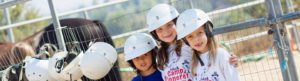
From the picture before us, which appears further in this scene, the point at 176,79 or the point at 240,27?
the point at 240,27

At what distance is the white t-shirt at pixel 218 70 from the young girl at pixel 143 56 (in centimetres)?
51

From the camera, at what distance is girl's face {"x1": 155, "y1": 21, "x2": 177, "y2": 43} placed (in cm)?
411

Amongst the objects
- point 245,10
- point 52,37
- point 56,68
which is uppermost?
point 56,68

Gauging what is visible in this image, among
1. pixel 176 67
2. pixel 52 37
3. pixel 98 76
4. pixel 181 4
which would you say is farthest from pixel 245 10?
pixel 176 67

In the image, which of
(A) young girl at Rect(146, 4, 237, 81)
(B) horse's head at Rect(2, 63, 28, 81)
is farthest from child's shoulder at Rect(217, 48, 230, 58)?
(B) horse's head at Rect(2, 63, 28, 81)

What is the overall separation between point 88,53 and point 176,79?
1.11 metres

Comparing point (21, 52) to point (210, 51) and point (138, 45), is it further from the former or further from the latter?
point (210, 51)

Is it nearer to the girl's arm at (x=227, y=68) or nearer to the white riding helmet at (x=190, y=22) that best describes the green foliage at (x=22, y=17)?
the white riding helmet at (x=190, y=22)

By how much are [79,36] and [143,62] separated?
2.61 meters

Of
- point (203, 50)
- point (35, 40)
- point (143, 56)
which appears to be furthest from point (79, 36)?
point (203, 50)

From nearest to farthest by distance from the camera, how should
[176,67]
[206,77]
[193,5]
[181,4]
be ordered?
[206,77] → [176,67] → [181,4] → [193,5]

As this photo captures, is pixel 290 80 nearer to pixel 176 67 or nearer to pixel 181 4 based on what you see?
pixel 176 67

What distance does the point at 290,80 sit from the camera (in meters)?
4.24

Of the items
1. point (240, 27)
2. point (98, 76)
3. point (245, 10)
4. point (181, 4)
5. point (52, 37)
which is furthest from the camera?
point (245, 10)
